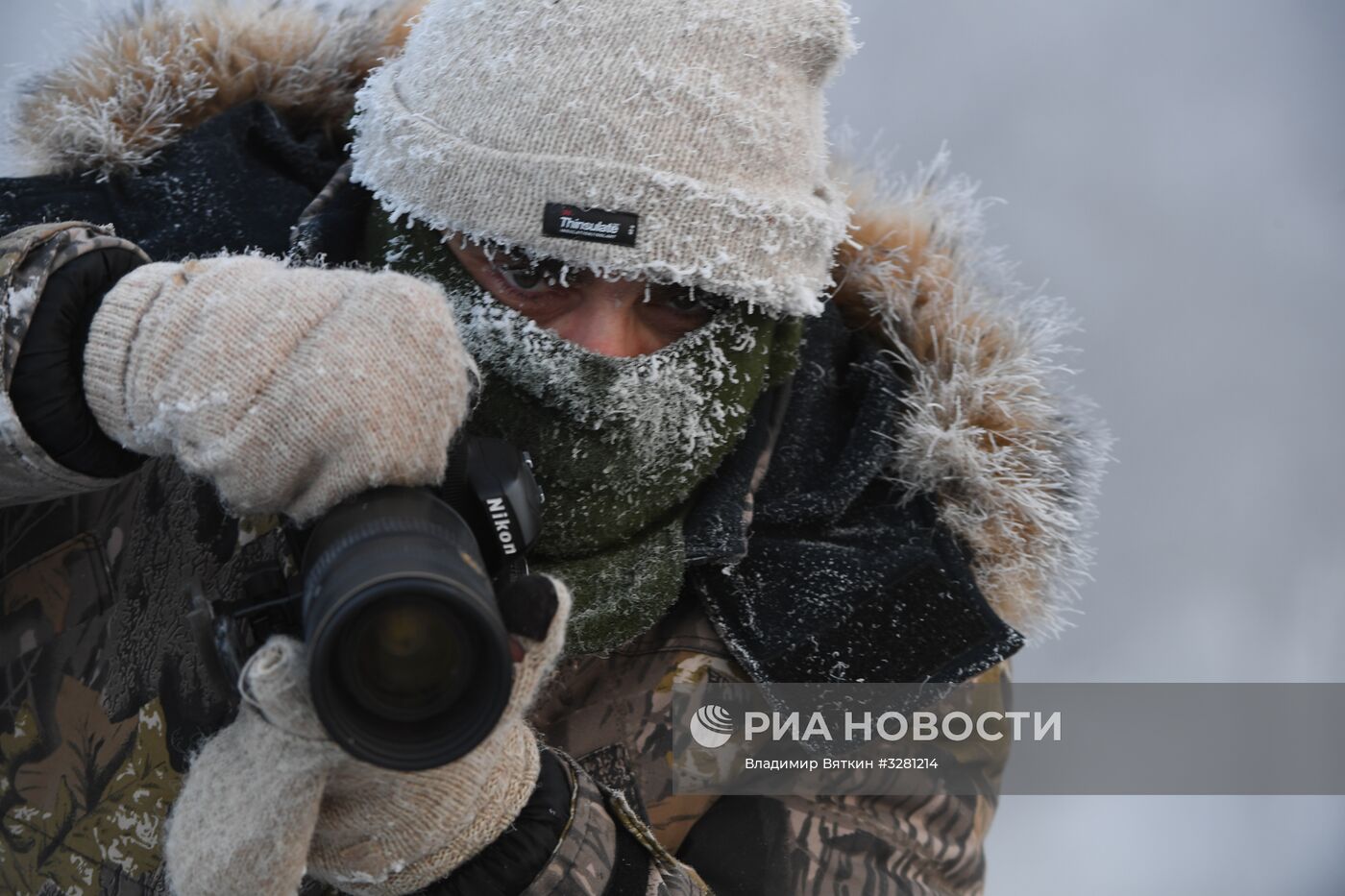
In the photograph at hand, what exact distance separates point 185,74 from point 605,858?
826 mm

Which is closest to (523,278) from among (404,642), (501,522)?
(501,522)

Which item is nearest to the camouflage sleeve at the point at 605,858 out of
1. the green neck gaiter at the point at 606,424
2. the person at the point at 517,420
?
the person at the point at 517,420

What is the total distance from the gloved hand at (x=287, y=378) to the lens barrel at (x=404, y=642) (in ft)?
0.14

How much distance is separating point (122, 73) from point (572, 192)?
0.49 meters

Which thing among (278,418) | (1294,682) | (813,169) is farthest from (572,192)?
(1294,682)

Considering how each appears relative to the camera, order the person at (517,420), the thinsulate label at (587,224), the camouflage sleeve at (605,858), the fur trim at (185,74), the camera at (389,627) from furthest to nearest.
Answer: the fur trim at (185,74)
the thinsulate label at (587,224)
the camouflage sleeve at (605,858)
the person at (517,420)
the camera at (389,627)

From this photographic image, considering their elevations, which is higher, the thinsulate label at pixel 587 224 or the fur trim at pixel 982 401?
the fur trim at pixel 982 401

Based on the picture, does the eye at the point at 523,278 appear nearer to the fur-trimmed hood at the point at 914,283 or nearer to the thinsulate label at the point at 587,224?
the thinsulate label at the point at 587,224

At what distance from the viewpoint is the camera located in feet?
2.04

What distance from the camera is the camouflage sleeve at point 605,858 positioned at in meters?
0.84

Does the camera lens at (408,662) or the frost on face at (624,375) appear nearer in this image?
the camera lens at (408,662)

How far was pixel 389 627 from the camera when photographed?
65cm

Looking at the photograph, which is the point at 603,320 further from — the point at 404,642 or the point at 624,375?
the point at 404,642

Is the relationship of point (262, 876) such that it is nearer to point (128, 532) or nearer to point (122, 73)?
point (128, 532)
